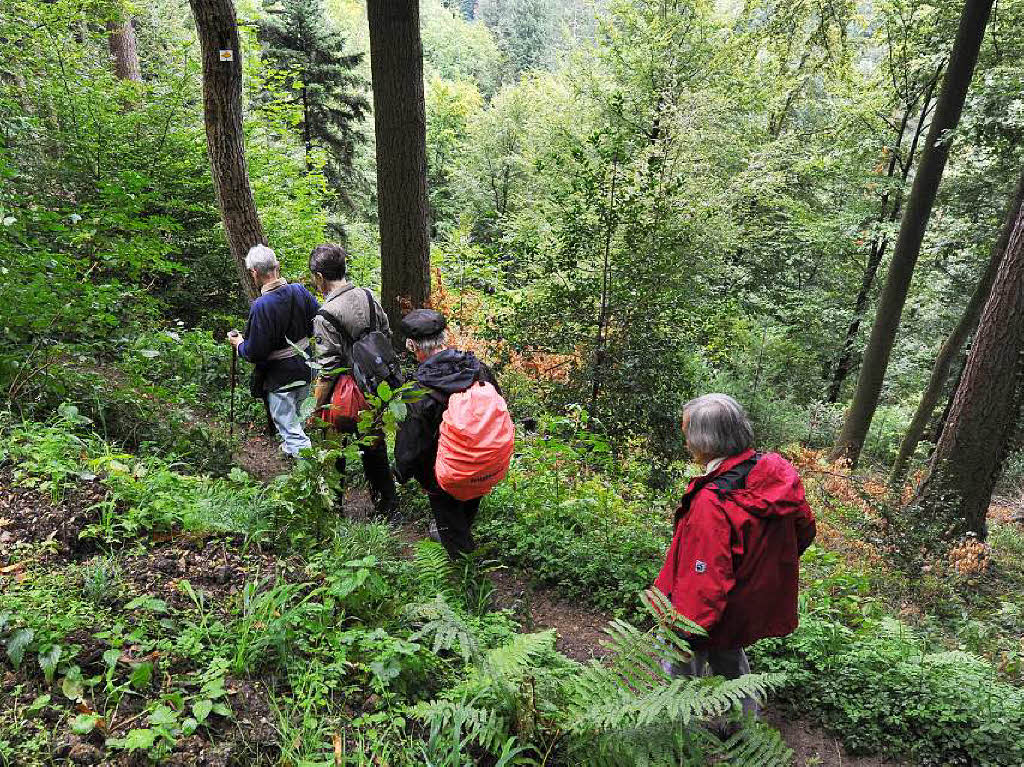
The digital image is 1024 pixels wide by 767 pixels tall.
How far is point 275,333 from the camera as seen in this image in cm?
483

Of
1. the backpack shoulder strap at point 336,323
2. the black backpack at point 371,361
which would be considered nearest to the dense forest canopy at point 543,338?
the black backpack at point 371,361

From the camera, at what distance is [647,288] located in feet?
24.1

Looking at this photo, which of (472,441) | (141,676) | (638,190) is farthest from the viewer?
(638,190)

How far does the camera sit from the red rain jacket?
2.65 m

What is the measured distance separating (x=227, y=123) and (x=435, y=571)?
5130 mm

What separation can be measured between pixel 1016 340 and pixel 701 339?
3.23 meters

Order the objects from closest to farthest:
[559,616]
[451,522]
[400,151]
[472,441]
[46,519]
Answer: [46,519] < [472,441] < [451,522] < [559,616] < [400,151]

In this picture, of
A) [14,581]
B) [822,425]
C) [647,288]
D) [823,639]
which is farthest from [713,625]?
[822,425]

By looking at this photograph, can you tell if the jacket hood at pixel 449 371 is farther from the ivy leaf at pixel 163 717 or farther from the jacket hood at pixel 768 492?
the ivy leaf at pixel 163 717

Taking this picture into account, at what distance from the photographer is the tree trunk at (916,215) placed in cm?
851

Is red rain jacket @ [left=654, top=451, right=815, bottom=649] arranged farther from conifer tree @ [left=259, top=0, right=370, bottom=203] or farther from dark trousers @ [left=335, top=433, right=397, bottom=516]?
conifer tree @ [left=259, top=0, right=370, bottom=203]

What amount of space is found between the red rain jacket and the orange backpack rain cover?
1268 millimetres

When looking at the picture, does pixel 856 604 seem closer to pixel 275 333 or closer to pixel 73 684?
pixel 73 684

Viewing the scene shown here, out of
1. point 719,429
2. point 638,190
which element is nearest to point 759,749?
point 719,429
